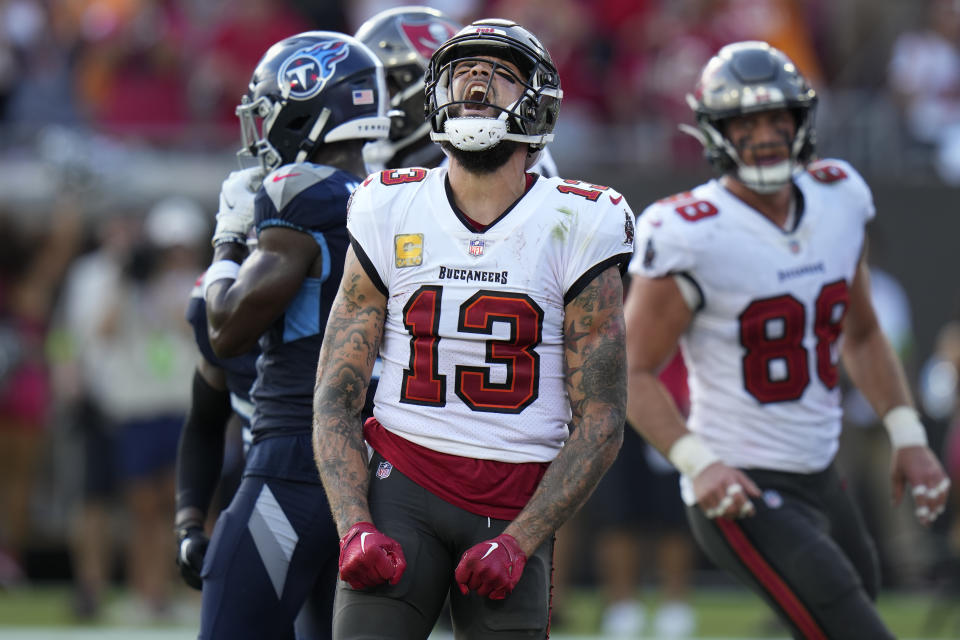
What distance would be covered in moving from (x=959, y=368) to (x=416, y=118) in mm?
4906

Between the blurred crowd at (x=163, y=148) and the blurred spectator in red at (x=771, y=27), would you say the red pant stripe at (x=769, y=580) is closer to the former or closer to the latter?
the blurred crowd at (x=163, y=148)

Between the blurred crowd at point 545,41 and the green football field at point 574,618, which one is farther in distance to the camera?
the blurred crowd at point 545,41

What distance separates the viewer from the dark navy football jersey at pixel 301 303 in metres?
3.84

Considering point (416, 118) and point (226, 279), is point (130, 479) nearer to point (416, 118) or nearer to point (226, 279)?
point (416, 118)

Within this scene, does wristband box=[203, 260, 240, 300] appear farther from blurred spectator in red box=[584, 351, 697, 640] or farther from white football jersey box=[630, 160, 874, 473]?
blurred spectator in red box=[584, 351, 697, 640]

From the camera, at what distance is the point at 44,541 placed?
1041 cm

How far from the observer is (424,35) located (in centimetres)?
509

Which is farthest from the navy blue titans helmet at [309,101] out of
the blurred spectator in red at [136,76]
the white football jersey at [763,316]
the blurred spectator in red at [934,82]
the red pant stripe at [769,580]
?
the blurred spectator in red at [934,82]

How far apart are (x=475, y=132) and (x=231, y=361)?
3.89 feet

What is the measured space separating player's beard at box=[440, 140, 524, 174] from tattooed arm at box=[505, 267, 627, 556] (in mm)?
363

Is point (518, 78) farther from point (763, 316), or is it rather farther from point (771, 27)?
point (771, 27)

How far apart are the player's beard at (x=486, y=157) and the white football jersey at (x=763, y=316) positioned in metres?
1.21

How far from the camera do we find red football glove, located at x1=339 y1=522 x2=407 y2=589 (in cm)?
321

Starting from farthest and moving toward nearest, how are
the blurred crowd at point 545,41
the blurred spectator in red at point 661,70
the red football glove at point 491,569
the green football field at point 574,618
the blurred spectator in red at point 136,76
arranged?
1. the blurred spectator in red at point 136,76
2. the blurred crowd at point 545,41
3. the blurred spectator in red at point 661,70
4. the green football field at point 574,618
5. the red football glove at point 491,569
